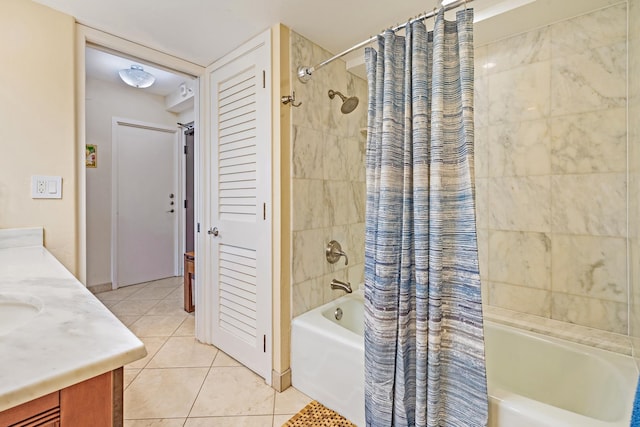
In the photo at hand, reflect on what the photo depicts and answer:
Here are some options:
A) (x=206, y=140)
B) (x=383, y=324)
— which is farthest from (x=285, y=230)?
(x=206, y=140)

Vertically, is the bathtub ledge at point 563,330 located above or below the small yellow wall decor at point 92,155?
below

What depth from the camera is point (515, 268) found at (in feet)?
5.80

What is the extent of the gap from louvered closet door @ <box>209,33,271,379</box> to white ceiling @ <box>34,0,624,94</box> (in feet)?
0.70

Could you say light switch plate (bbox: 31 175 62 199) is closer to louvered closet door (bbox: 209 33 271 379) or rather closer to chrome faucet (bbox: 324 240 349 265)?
louvered closet door (bbox: 209 33 271 379)

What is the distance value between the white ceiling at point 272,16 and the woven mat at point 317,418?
214 cm

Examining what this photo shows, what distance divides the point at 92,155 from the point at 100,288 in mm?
1544

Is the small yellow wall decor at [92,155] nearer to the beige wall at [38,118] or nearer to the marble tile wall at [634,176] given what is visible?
the beige wall at [38,118]

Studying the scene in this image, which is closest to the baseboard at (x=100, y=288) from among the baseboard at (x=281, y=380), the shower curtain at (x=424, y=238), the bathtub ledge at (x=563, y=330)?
the baseboard at (x=281, y=380)

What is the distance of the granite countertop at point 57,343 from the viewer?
0.47m

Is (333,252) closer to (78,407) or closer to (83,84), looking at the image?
(78,407)

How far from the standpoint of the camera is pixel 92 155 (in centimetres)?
331

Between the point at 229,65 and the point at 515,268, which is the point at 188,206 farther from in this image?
the point at 515,268

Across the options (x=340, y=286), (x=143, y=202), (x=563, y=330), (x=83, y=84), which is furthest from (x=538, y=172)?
(x=143, y=202)

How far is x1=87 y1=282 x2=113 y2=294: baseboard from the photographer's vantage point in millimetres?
3336
